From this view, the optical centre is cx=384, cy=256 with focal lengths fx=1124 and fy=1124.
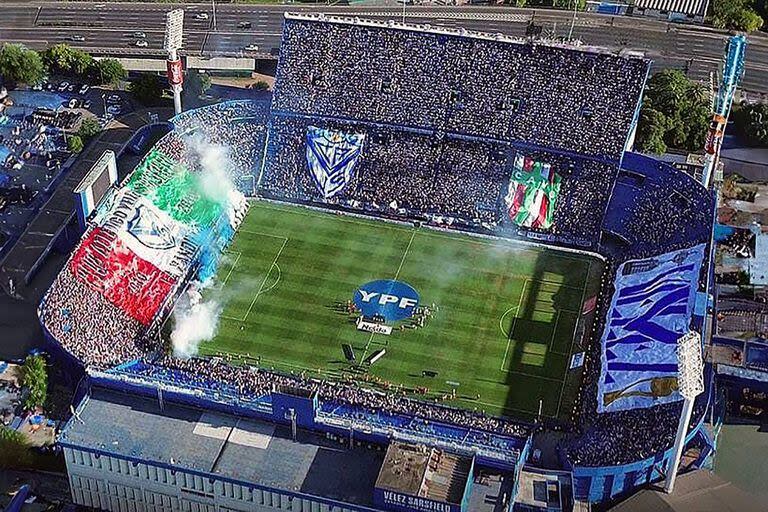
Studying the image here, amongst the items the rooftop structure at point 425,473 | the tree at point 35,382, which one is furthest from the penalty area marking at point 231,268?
the rooftop structure at point 425,473

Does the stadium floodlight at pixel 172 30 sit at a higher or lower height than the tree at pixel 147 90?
higher

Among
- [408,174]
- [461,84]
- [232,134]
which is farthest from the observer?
[232,134]

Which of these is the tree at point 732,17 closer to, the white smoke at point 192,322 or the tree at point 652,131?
the tree at point 652,131

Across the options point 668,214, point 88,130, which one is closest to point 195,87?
point 88,130

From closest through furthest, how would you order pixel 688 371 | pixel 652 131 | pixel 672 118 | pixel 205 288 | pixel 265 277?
pixel 688 371, pixel 205 288, pixel 265 277, pixel 652 131, pixel 672 118

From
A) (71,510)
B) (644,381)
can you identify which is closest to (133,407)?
(71,510)

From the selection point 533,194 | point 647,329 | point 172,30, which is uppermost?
point 172,30

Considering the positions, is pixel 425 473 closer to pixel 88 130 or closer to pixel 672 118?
pixel 672 118
